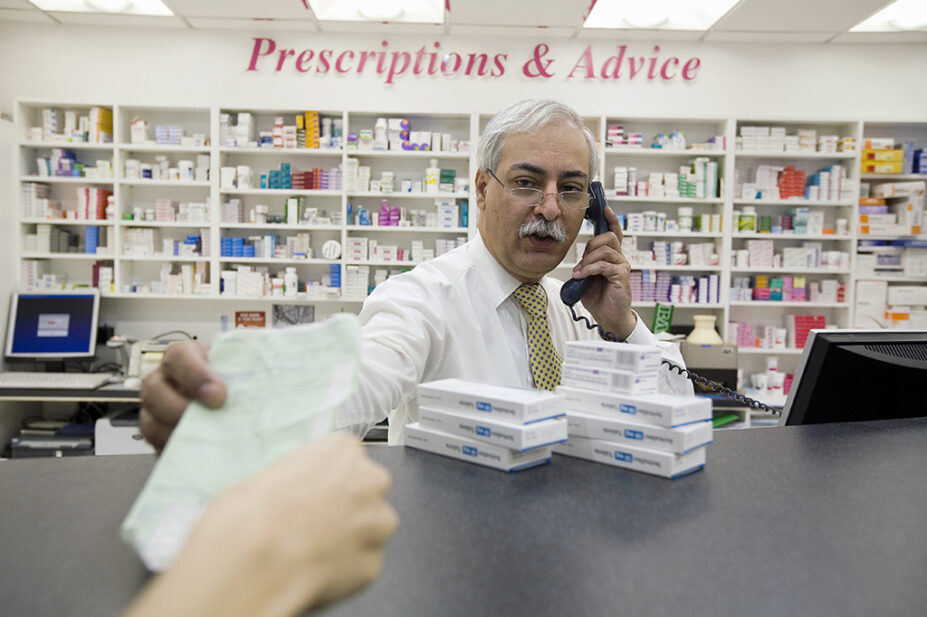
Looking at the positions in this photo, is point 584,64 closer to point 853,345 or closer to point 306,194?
Result: point 306,194

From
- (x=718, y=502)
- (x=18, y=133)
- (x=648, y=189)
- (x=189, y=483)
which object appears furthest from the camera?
(x=648, y=189)

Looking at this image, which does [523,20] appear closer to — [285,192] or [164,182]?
[285,192]

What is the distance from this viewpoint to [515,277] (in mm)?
1788

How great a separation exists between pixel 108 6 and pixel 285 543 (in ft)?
17.6

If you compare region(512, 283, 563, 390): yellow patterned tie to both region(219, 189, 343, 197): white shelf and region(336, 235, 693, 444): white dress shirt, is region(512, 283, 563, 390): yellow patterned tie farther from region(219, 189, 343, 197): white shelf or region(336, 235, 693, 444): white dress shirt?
region(219, 189, 343, 197): white shelf

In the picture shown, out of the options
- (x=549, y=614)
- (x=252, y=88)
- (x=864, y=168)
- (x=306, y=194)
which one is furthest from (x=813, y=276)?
(x=549, y=614)

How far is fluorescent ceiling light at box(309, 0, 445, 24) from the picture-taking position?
14.6ft

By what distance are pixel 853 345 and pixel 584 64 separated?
A: 170 inches

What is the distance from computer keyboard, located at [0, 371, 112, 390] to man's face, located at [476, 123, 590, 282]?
3.51 meters

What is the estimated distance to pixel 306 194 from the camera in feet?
15.5

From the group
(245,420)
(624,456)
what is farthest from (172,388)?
(624,456)

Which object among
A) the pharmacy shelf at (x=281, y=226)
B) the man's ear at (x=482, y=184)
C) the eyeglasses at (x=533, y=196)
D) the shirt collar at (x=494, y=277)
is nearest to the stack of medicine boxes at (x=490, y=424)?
the shirt collar at (x=494, y=277)

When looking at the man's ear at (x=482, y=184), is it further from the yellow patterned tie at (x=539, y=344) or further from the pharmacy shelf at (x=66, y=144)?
the pharmacy shelf at (x=66, y=144)

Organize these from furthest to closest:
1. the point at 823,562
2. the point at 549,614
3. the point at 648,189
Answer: the point at 648,189
the point at 823,562
the point at 549,614
